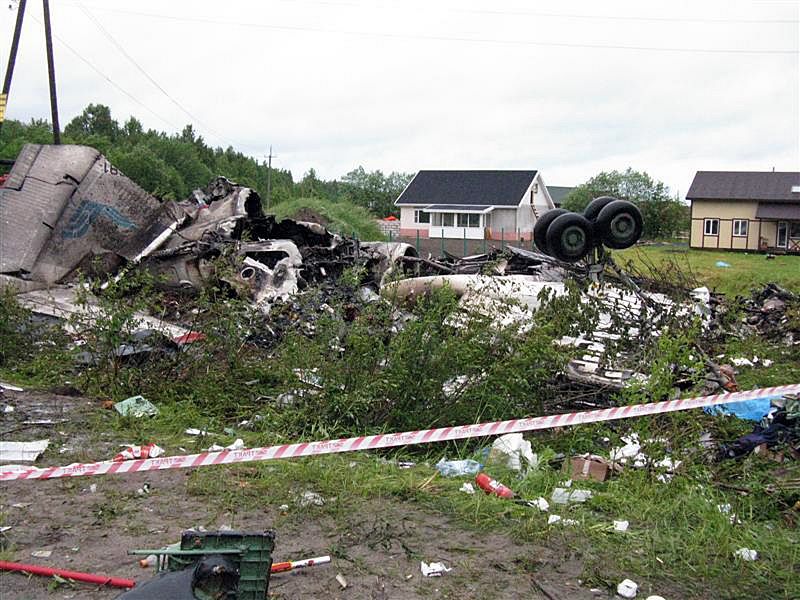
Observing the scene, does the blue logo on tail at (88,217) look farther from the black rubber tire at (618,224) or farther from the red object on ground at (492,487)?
the red object on ground at (492,487)

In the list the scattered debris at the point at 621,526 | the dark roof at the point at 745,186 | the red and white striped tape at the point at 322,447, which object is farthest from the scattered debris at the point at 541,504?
the dark roof at the point at 745,186

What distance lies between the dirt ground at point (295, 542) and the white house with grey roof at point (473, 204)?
40.8 metres

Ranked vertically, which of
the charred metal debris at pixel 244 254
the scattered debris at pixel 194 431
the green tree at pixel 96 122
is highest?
the green tree at pixel 96 122

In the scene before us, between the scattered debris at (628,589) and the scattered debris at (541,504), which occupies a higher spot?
the scattered debris at (541,504)

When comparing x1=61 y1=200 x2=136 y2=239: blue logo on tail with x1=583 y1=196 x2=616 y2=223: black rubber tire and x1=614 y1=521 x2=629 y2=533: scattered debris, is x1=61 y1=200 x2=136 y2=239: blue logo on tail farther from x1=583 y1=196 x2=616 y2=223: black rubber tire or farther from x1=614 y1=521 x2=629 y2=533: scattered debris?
x1=614 y1=521 x2=629 y2=533: scattered debris

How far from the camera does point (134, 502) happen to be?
14.6 ft

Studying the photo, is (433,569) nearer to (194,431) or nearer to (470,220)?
(194,431)

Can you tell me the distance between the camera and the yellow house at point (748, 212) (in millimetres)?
40375

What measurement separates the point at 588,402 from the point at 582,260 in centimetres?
535

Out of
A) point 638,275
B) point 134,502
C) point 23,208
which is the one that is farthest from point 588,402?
point 23,208

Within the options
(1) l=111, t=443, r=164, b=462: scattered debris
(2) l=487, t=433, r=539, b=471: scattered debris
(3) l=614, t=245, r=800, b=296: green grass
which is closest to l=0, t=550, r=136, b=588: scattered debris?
(1) l=111, t=443, r=164, b=462: scattered debris

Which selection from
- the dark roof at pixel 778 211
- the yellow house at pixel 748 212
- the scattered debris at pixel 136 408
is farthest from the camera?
the yellow house at pixel 748 212

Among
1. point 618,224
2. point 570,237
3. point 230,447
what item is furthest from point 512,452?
point 618,224

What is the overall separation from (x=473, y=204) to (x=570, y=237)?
118ft
